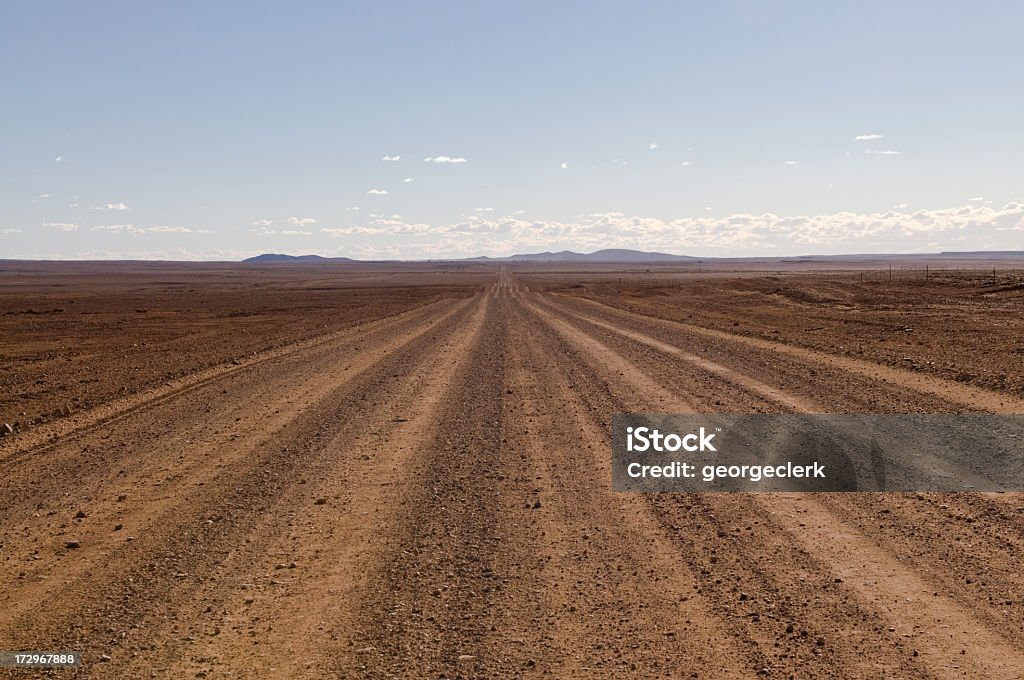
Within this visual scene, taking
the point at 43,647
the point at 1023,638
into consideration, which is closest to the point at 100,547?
the point at 43,647

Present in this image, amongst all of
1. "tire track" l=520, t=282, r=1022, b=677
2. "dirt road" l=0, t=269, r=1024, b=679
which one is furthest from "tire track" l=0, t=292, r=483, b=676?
"tire track" l=520, t=282, r=1022, b=677

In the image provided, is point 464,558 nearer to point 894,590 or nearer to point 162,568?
point 162,568

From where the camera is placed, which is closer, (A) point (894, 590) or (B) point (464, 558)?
(A) point (894, 590)

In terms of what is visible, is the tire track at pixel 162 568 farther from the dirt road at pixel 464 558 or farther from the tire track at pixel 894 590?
the tire track at pixel 894 590

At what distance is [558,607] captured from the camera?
5285mm

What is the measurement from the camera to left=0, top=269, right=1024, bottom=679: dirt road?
4.68 m

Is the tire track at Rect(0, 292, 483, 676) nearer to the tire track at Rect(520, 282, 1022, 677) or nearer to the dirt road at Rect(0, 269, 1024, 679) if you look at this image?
the dirt road at Rect(0, 269, 1024, 679)

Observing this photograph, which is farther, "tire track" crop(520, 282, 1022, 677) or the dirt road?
the dirt road

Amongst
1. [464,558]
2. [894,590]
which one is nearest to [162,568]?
[464,558]

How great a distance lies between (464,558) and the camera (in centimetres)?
615

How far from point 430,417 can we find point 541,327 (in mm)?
15520

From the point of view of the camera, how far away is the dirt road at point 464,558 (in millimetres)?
4680

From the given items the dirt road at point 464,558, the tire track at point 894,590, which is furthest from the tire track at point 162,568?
the tire track at point 894,590

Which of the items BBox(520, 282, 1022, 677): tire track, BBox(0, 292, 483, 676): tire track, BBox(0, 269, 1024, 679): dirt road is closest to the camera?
BBox(520, 282, 1022, 677): tire track
